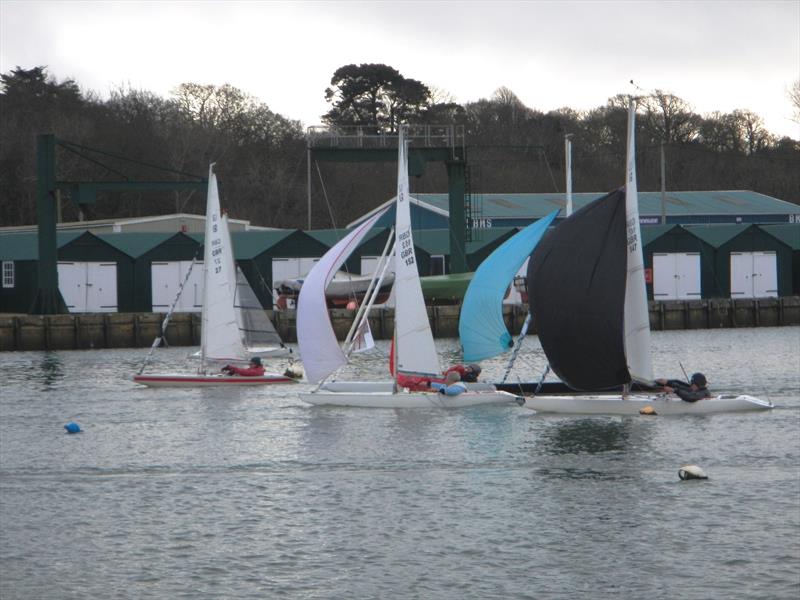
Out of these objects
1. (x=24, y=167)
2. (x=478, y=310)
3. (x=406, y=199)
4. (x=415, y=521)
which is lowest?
(x=415, y=521)

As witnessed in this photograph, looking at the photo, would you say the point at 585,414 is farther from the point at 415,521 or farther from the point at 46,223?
the point at 46,223

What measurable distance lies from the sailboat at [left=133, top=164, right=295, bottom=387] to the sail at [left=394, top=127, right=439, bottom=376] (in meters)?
8.54

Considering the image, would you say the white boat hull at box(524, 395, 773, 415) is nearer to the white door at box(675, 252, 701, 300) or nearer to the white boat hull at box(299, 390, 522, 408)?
the white boat hull at box(299, 390, 522, 408)

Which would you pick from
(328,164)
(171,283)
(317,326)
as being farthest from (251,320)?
(328,164)

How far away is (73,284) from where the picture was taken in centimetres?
6925

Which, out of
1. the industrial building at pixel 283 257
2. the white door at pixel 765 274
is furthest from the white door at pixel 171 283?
the white door at pixel 765 274

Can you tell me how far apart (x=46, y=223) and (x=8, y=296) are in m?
10.4

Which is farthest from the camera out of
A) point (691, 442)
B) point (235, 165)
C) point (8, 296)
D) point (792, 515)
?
point (235, 165)

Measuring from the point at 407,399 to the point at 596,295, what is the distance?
638cm

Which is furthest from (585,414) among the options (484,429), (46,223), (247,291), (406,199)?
(46,223)

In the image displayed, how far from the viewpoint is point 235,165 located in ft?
Answer: 361

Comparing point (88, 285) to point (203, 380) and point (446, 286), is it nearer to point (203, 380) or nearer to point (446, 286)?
point (446, 286)

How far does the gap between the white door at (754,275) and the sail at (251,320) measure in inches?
1522

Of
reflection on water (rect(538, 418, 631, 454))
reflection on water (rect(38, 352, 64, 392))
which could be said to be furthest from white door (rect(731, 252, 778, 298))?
reflection on water (rect(538, 418, 631, 454))
